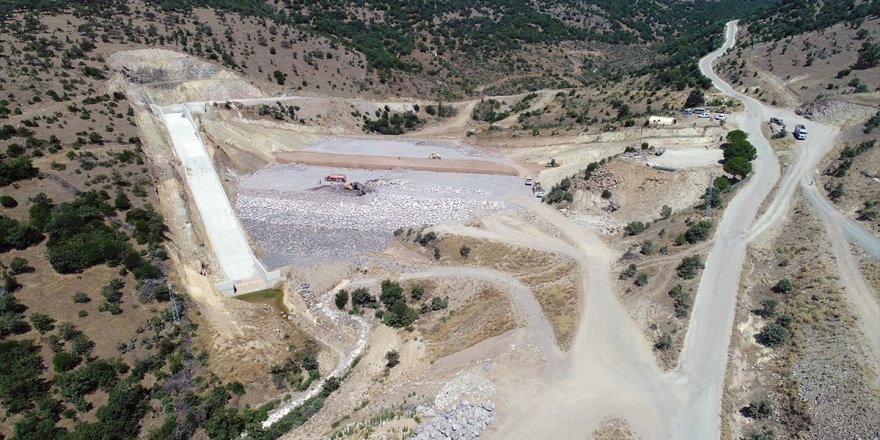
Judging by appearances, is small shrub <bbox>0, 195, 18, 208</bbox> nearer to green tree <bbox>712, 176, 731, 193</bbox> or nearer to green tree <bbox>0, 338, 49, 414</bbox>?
green tree <bbox>0, 338, 49, 414</bbox>

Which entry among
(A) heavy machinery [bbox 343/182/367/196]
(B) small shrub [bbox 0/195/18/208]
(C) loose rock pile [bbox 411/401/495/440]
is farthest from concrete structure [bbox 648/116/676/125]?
(B) small shrub [bbox 0/195/18/208]

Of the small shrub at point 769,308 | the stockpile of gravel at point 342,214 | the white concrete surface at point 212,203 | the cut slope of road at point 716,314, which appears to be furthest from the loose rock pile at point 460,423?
the white concrete surface at point 212,203

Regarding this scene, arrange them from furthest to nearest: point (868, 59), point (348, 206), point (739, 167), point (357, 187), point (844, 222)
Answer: point (868, 59) → point (357, 187) → point (348, 206) → point (739, 167) → point (844, 222)

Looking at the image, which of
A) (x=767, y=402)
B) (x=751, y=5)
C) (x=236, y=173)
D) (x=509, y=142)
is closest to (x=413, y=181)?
(x=509, y=142)

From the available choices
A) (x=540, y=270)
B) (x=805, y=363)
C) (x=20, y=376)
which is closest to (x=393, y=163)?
(x=540, y=270)

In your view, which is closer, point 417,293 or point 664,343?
point 664,343

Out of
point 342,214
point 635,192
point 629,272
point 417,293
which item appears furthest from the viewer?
point 342,214

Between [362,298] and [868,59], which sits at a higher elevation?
[868,59]

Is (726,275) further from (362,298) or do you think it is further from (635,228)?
(362,298)

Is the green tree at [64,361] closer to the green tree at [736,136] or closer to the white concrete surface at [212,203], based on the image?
the white concrete surface at [212,203]

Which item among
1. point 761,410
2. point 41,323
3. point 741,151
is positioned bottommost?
point 41,323
